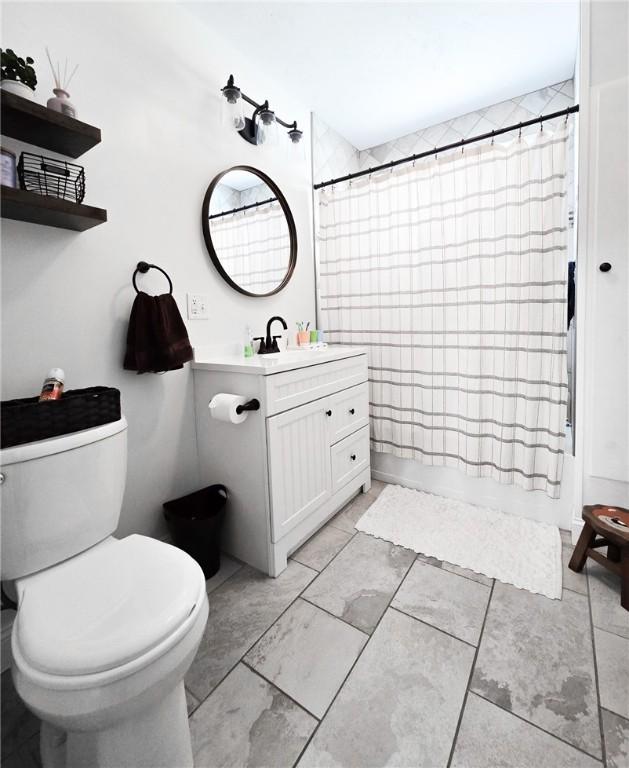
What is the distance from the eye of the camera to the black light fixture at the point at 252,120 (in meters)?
1.69

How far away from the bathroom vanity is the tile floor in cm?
19

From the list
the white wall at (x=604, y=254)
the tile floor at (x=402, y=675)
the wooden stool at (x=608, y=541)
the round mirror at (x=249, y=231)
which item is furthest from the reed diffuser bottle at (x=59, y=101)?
the wooden stool at (x=608, y=541)

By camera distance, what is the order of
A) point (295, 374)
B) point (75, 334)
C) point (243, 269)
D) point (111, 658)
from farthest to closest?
point (243, 269), point (295, 374), point (75, 334), point (111, 658)

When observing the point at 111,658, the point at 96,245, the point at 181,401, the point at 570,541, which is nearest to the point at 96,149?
the point at 96,245

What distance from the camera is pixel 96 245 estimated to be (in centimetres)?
133

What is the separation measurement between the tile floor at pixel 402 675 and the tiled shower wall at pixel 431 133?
2.49 metres

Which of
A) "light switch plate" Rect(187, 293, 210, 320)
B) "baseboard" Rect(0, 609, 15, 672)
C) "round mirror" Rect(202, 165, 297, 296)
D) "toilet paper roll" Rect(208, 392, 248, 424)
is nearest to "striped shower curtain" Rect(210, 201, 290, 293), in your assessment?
"round mirror" Rect(202, 165, 297, 296)

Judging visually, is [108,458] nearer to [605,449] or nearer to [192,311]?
[192,311]

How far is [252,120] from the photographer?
1918 millimetres

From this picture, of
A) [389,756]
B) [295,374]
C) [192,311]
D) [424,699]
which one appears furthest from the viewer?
[192,311]

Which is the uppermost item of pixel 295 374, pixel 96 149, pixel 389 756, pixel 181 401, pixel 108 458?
pixel 96 149

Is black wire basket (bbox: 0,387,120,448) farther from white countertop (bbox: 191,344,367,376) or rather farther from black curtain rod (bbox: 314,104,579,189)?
black curtain rod (bbox: 314,104,579,189)

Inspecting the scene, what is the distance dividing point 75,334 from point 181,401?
1.69 ft

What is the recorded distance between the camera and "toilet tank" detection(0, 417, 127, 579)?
3.08ft
